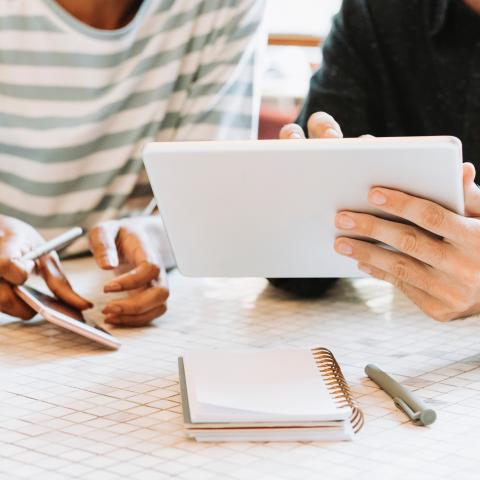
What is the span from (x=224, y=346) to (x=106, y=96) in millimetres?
685

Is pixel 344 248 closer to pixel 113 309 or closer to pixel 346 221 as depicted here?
pixel 346 221

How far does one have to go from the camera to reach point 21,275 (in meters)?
1.19

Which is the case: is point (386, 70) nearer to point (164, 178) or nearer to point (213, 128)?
point (213, 128)

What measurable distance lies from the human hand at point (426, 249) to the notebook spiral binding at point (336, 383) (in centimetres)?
13

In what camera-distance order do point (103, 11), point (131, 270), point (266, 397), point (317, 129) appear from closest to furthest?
point (266, 397)
point (317, 129)
point (131, 270)
point (103, 11)

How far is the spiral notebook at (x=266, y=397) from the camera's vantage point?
0.83m

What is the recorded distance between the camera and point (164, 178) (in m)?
0.99

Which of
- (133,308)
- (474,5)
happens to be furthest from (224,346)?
(474,5)

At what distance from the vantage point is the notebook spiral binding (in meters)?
0.87

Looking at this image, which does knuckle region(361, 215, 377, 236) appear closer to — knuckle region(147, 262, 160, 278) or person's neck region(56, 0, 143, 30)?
knuckle region(147, 262, 160, 278)

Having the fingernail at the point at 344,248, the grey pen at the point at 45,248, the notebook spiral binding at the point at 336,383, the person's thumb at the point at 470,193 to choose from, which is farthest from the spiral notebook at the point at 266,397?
the grey pen at the point at 45,248

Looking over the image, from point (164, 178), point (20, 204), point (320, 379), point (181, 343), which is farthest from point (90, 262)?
point (320, 379)

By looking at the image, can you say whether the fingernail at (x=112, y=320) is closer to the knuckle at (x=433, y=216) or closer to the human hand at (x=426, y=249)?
the human hand at (x=426, y=249)

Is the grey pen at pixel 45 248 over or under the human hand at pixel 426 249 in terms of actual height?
under
